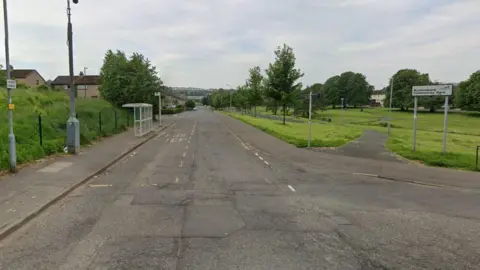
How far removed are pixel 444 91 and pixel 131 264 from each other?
1431 cm

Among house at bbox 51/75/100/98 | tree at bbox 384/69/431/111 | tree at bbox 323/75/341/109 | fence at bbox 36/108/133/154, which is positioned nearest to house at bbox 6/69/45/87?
house at bbox 51/75/100/98

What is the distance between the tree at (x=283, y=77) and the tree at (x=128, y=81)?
1292cm

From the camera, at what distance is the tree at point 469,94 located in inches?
3233

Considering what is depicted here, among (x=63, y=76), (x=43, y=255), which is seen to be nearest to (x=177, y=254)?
(x=43, y=255)

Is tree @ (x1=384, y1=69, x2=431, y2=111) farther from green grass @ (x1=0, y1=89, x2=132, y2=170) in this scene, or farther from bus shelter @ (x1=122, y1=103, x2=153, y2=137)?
green grass @ (x1=0, y1=89, x2=132, y2=170)

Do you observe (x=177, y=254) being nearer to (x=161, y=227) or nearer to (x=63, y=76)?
(x=161, y=227)

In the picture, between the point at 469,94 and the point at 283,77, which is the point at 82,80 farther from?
the point at 469,94

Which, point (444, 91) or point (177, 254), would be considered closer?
point (177, 254)

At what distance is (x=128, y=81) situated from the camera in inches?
1474

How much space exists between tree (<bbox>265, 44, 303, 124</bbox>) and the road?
25430 mm

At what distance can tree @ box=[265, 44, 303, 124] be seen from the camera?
35.4 m

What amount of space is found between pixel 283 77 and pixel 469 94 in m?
70.4

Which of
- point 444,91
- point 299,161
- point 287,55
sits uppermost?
point 287,55

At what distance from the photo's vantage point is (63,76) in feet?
323
